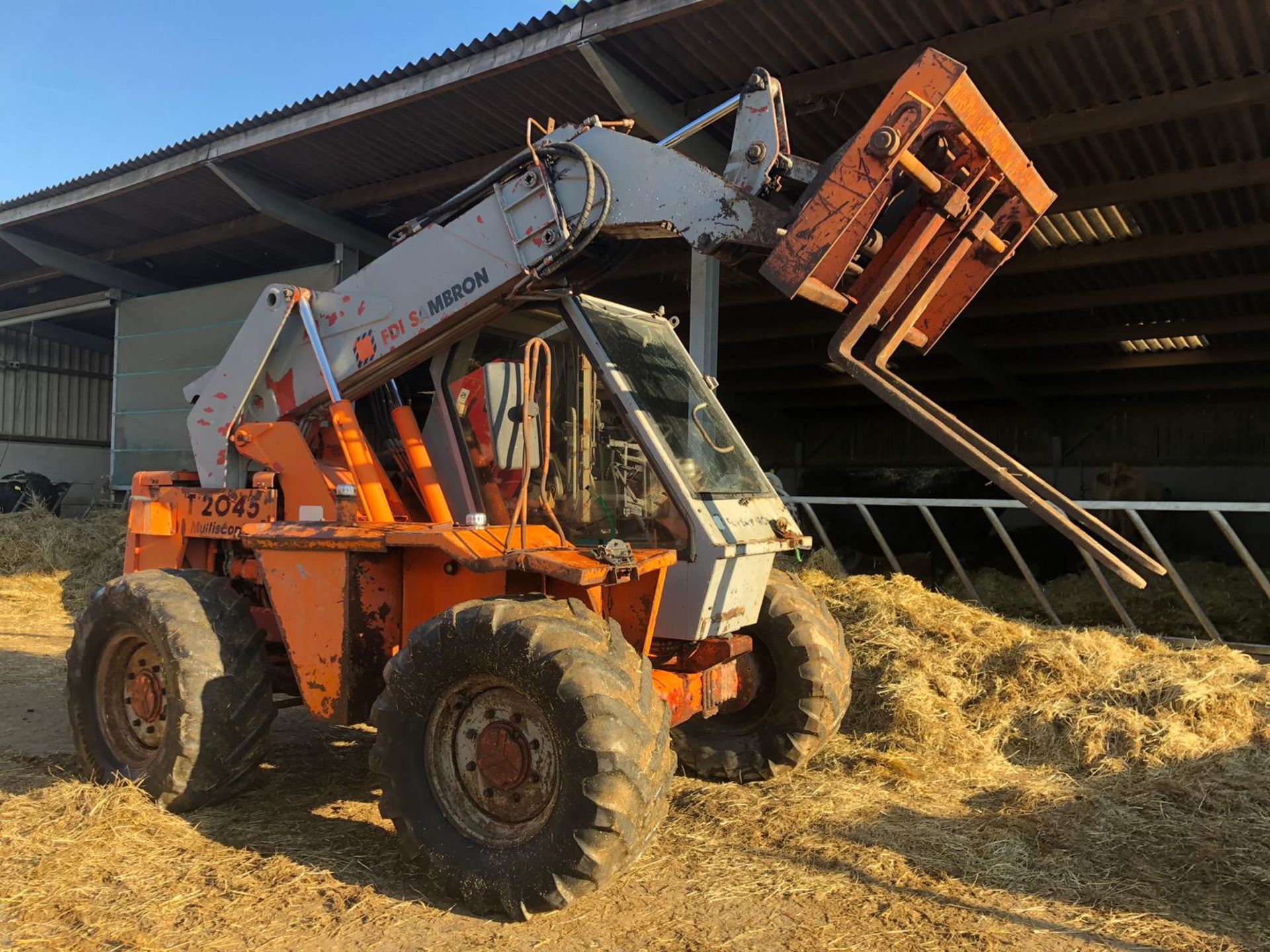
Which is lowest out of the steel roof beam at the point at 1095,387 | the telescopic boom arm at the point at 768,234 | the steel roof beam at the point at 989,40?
the telescopic boom arm at the point at 768,234

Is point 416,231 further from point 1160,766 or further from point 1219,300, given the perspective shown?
point 1219,300

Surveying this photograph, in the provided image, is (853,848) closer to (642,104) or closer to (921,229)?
(921,229)

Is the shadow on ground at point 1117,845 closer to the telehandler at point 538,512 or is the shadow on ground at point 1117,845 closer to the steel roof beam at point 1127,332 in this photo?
the telehandler at point 538,512

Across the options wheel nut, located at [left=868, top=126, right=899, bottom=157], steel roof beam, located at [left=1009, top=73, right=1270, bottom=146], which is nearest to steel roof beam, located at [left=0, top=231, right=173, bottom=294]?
steel roof beam, located at [left=1009, top=73, right=1270, bottom=146]

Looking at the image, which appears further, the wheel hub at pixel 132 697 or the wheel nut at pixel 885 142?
the wheel hub at pixel 132 697

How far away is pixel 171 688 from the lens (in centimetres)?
436

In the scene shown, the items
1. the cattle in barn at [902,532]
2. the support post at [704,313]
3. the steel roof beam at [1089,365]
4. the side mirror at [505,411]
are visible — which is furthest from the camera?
the steel roof beam at [1089,365]

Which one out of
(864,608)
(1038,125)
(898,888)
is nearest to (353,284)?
(898,888)

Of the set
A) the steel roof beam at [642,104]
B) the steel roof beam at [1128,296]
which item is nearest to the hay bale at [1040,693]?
the steel roof beam at [642,104]

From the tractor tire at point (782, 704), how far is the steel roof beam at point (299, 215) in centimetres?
883

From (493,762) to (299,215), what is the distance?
10.8 meters

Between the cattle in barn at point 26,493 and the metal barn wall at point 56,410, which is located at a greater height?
the metal barn wall at point 56,410

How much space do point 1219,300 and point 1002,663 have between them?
1141cm

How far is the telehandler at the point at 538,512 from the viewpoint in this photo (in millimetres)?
3605
